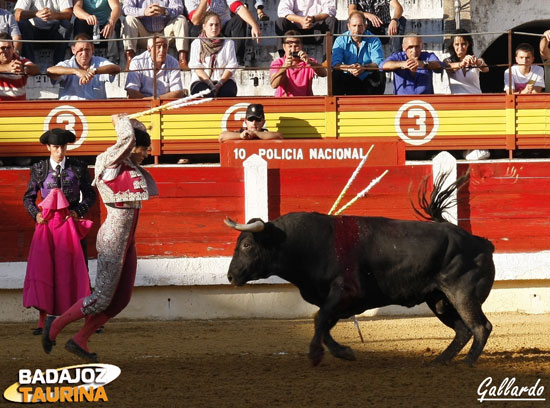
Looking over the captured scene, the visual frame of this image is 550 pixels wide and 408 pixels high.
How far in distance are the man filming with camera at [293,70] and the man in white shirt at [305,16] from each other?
90 centimetres

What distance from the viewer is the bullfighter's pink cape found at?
24.7 ft

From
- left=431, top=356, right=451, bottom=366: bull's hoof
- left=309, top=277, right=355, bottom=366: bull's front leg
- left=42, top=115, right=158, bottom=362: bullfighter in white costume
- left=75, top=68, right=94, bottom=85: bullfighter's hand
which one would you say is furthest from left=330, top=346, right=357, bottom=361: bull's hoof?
left=75, top=68, right=94, bottom=85: bullfighter's hand

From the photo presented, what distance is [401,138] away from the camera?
31.0ft

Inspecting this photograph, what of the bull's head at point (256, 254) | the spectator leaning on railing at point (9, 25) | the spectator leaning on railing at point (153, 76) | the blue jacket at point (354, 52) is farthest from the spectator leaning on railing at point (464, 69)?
the spectator leaning on railing at point (9, 25)

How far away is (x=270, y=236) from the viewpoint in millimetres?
6227

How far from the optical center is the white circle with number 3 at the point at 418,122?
9.41 m

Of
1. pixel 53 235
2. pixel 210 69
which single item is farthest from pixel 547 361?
pixel 210 69

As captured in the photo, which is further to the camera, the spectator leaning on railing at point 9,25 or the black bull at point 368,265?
the spectator leaning on railing at point 9,25

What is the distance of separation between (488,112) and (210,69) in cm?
245

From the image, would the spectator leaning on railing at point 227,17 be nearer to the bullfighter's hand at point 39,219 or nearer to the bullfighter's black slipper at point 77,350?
the bullfighter's hand at point 39,219

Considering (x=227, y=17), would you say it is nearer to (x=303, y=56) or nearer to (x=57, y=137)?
(x=303, y=56)

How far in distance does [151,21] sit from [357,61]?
2.19 meters

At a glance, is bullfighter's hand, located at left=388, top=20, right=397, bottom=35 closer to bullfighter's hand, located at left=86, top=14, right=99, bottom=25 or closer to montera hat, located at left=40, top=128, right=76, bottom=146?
bullfighter's hand, located at left=86, top=14, right=99, bottom=25

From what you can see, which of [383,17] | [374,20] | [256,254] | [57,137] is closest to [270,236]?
[256,254]
